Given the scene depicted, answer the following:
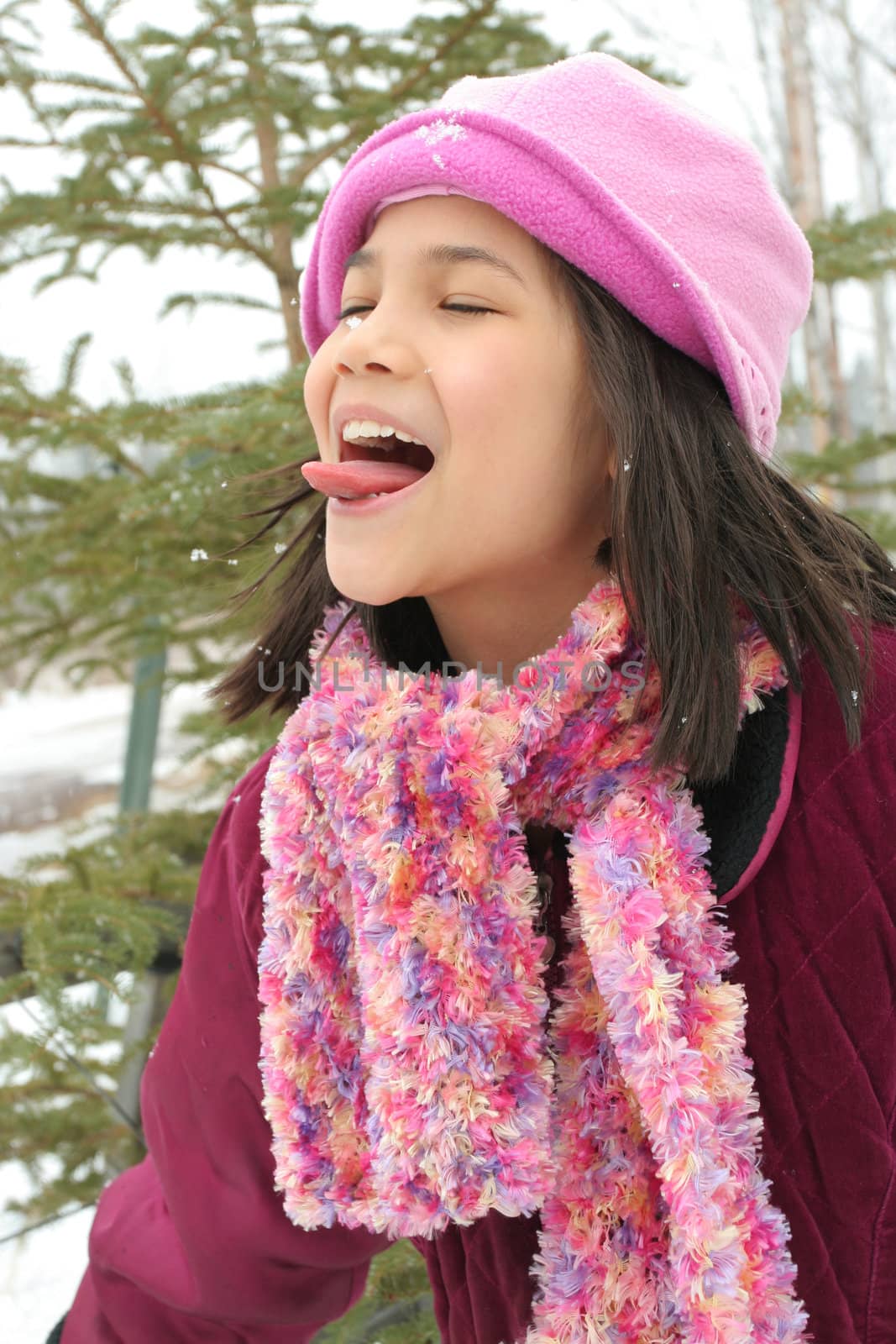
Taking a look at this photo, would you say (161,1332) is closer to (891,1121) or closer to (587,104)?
(891,1121)

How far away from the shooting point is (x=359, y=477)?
98 centimetres

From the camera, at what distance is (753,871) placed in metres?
0.89

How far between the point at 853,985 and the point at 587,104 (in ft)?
2.70

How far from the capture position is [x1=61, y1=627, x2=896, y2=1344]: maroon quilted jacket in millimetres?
877

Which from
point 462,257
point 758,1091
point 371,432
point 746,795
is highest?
point 462,257

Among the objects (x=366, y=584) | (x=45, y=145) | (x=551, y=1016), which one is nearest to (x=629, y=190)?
(x=366, y=584)

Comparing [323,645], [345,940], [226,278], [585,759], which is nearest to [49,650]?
[226,278]

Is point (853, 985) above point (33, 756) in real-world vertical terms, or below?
above

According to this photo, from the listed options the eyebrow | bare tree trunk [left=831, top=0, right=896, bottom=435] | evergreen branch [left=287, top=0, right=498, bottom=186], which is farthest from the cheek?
bare tree trunk [left=831, top=0, right=896, bottom=435]

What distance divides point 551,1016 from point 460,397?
590 mm

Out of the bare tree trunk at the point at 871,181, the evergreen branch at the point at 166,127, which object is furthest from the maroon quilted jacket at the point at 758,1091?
the bare tree trunk at the point at 871,181

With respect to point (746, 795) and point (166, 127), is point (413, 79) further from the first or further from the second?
point (746, 795)

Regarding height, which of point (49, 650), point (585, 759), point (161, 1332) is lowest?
point (161, 1332)

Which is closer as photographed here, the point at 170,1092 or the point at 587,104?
the point at 587,104
